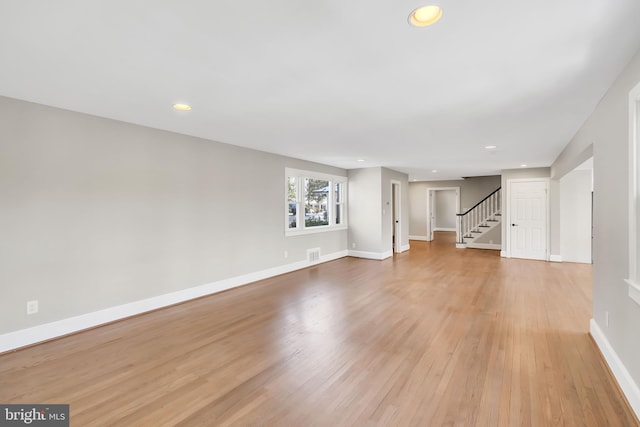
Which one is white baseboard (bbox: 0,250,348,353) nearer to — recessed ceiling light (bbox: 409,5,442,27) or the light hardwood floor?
the light hardwood floor

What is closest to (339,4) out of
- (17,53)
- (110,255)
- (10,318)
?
(17,53)

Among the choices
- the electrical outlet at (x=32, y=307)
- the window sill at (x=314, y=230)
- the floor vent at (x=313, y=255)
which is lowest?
the floor vent at (x=313, y=255)

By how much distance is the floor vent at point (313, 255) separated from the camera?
6975mm

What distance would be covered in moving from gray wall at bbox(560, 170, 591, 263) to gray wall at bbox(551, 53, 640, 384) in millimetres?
5271

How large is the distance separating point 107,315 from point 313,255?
4213 mm

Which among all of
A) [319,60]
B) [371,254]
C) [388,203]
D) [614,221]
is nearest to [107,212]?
[319,60]

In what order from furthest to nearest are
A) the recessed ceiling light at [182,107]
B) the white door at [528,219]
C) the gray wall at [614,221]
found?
the white door at [528,219] < the recessed ceiling light at [182,107] < the gray wall at [614,221]

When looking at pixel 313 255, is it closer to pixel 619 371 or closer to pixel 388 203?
pixel 388 203

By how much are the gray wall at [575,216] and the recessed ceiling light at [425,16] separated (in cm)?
764

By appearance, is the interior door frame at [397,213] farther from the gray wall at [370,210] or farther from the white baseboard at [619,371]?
the white baseboard at [619,371]

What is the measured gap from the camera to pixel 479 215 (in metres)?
10.3

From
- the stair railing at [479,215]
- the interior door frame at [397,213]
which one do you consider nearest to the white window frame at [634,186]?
the interior door frame at [397,213]

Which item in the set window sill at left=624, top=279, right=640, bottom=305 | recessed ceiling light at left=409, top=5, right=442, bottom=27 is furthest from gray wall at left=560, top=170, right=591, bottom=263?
recessed ceiling light at left=409, top=5, right=442, bottom=27

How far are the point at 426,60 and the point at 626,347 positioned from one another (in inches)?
101
